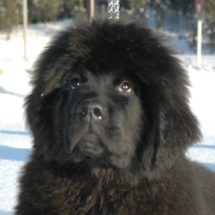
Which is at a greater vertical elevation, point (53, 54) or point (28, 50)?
point (53, 54)

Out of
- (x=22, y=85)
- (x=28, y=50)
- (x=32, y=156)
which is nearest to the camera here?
(x=32, y=156)

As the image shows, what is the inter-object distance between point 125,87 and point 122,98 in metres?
0.09

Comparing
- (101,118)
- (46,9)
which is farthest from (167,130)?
(46,9)

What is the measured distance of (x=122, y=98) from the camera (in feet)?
8.13

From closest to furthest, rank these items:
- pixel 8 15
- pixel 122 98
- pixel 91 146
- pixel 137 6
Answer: pixel 91 146 → pixel 122 98 → pixel 8 15 → pixel 137 6

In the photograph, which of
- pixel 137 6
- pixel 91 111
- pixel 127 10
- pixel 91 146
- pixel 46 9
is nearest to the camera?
pixel 91 111

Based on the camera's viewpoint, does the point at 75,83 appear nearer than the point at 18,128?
Yes

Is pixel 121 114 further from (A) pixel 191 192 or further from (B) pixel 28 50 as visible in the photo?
(B) pixel 28 50

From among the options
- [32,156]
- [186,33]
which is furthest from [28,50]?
[32,156]

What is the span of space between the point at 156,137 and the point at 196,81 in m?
9.48

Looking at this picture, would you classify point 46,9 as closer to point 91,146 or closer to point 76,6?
point 76,6

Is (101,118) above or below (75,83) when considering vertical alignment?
below

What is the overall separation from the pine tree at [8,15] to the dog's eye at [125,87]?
34.4 metres

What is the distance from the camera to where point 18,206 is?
2.68 m
